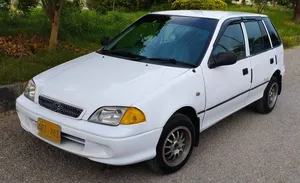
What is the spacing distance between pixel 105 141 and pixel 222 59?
160 centimetres

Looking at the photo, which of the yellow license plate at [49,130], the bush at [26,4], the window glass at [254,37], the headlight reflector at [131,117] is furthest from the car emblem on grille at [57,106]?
the bush at [26,4]

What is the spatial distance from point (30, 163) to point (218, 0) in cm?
1151

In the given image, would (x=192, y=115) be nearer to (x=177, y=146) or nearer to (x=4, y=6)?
(x=177, y=146)

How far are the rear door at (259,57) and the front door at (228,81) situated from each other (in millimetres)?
160

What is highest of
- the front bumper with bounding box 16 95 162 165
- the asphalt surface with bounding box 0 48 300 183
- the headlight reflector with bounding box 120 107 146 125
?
the headlight reflector with bounding box 120 107 146 125

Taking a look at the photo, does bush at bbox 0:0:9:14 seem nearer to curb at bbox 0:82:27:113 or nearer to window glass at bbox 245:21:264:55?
curb at bbox 0:82:27:113

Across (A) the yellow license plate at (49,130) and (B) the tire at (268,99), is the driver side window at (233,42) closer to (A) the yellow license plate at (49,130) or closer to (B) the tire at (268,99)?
(B) the tire at (268,99)

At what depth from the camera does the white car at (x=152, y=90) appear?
113 inches

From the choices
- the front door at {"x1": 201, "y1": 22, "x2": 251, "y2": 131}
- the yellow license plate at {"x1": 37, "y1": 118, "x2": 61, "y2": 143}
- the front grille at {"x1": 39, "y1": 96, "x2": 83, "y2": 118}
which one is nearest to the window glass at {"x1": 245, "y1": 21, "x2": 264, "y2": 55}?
the front door at {"x1": 201, "y1": 22, "x2": 251, "y2": 131}

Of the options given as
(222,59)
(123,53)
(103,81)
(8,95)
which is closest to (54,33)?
(8,95)

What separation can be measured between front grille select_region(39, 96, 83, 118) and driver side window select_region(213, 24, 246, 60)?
172 cm

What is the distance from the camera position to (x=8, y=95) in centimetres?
459

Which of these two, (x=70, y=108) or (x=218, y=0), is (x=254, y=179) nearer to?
(x=70, y=108)

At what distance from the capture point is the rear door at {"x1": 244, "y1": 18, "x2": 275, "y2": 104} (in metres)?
4.47
